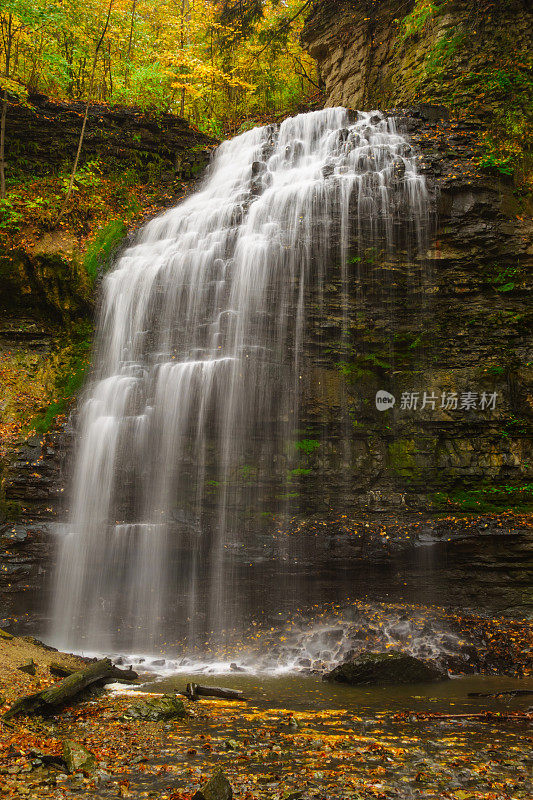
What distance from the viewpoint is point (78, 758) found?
11.6ft

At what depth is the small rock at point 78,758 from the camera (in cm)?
345

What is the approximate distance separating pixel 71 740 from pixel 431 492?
7.34 m

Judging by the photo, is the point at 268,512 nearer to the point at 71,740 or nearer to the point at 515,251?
the point at 71,740

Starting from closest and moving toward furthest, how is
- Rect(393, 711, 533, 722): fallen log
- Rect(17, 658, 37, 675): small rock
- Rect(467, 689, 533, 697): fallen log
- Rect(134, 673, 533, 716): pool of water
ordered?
Rect(393, 711, 533, 722): fallen log
Rect(134, 673, 533, 716): pool of water
Rect(17, 658, 37, 675): small rock
Rect(467, 689, 533, 697): fallen log

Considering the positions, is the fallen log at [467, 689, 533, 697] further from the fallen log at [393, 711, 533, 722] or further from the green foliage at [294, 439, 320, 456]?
the green foliage at [294, 439, 320, 456]

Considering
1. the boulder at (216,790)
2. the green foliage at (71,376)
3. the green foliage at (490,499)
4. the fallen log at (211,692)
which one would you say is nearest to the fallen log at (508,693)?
the fallen log at (211,692)

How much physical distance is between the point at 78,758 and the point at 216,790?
45.3 inches

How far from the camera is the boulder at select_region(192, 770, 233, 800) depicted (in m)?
2.97

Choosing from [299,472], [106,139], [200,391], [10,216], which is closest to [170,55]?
[106,139]

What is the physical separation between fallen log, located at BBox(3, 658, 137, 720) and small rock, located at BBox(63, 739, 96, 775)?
95 cm

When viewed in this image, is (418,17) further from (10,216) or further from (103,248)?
(10,216)

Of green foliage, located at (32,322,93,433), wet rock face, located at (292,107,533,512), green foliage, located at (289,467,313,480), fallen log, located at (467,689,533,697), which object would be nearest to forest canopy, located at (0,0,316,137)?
green foliage, located at (32,322,93,433)

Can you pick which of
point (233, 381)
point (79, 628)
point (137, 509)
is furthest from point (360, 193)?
point (79, 628)

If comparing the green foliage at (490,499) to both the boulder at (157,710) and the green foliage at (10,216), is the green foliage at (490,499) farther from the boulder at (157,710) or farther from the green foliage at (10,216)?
the green foliage at (10,216)
